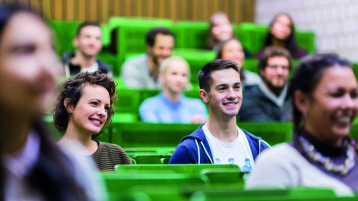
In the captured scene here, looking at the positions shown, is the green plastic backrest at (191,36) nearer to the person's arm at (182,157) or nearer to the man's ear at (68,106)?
the man's ear at (68,106)

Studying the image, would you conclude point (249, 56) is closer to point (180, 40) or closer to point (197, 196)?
point (180, 40)

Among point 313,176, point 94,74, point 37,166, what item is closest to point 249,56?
point 94,74

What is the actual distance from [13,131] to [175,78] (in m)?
2.17

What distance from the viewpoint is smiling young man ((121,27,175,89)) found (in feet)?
11.2

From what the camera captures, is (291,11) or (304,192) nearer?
(304,192)

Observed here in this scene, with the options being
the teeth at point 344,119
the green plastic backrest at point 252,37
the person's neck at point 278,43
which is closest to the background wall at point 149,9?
the green plastic backrest at point 252,37

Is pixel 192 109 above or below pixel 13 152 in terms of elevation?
below

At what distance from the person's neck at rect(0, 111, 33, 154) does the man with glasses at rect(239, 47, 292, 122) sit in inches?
85.3

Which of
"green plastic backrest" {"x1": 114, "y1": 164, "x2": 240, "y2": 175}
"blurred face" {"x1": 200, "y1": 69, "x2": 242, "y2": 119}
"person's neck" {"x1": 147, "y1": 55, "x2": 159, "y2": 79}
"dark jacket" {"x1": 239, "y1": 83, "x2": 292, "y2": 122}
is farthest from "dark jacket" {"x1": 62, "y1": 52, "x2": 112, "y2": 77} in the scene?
"green plastic backrest" {"x1": 114, "y1": 164, "x2": 240, "y2": 175}

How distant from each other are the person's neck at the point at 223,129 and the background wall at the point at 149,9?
3268 millimetres

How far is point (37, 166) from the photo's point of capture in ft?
2.31

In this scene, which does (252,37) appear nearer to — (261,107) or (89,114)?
(261,107)

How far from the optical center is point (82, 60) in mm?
3307

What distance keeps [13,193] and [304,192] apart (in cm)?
42
